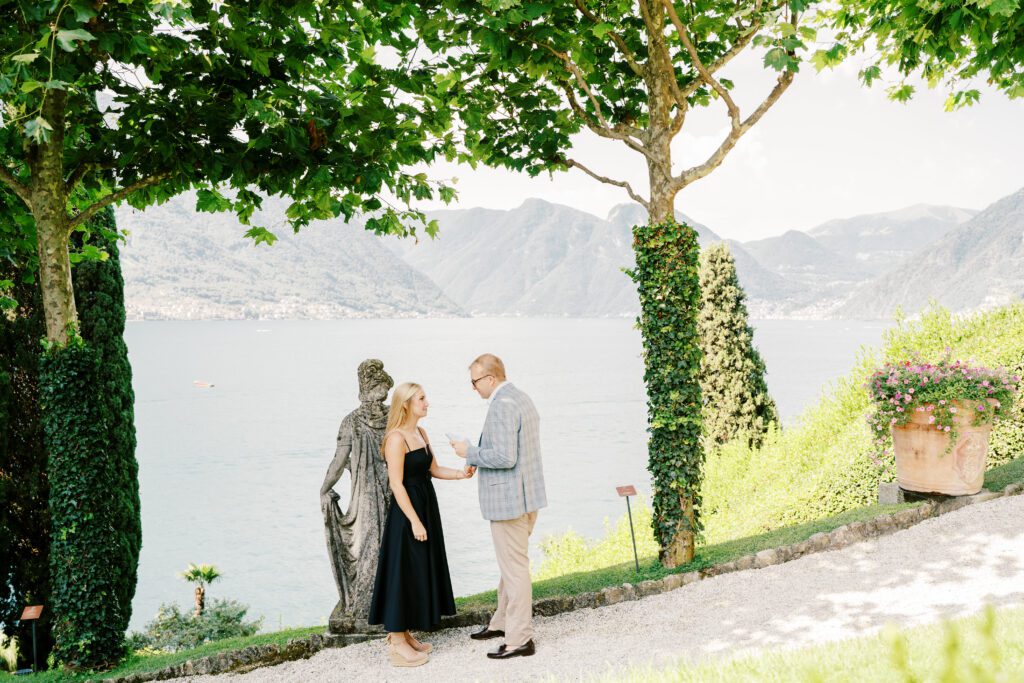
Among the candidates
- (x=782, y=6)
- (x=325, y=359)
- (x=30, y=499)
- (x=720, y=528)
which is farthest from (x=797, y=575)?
(x=325, y=359)

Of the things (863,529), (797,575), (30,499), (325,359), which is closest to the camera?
(797,575)

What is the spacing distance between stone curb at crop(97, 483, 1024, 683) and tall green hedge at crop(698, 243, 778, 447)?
33.2 ft

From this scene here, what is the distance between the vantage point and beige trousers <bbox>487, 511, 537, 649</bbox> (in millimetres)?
5496

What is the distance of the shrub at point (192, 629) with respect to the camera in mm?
12078

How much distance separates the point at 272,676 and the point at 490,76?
7.10m

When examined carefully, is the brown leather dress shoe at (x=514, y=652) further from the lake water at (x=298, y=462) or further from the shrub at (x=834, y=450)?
the lake water at (x=298, y=462)

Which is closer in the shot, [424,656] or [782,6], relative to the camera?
[424,656]

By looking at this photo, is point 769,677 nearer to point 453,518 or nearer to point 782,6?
point 782,6

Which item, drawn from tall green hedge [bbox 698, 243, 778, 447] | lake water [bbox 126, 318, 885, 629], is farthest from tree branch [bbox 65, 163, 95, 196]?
lake water [bbox 126, 318, 885, 629]

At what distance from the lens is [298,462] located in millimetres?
65500

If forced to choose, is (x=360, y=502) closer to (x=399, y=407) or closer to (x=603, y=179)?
(x=399, y=407)

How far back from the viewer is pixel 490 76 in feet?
28.9

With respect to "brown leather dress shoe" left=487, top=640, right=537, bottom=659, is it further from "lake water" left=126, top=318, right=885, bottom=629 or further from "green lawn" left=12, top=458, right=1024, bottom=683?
"lake water" left=126, top=318, right=885, bottom=629

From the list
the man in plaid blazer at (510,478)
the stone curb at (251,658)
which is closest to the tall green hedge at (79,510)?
the stone curb at (251,658)
